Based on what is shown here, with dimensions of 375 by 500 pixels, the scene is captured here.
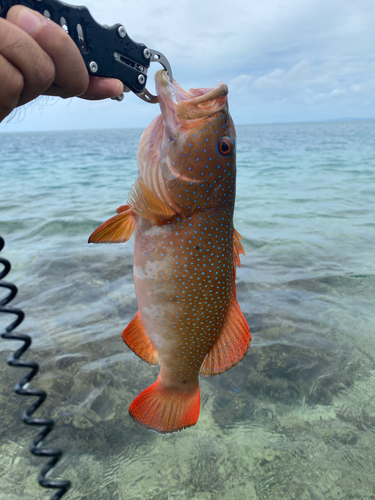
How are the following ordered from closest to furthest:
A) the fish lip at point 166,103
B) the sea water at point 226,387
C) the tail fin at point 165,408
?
the fish lip at point 166,103, the tail fin at point 165,408, the sea water at point 226,387

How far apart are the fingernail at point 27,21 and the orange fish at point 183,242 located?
2.10ft

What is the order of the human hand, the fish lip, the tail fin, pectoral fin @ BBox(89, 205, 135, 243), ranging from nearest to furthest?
the human hand → the fish lip → pectoral fin @ BBox(89, 205, 135, 243) → the tail fin

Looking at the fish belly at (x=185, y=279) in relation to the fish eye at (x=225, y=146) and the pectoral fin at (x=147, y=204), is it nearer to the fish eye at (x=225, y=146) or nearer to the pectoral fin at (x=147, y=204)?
the pectoral fin at (x=147, y=204)

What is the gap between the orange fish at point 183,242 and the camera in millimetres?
1859

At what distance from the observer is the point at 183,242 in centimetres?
195

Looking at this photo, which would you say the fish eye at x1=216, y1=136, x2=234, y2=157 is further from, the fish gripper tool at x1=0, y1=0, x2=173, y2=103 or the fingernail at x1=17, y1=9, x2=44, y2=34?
the fingernail at x1=17, y1=9, x2=44, y2=34

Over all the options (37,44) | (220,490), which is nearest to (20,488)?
(220,490)

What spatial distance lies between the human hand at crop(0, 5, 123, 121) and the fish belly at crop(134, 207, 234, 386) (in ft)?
A: 2.72

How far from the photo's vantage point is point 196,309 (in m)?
2.06

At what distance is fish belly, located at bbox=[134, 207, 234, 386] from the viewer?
1949mm

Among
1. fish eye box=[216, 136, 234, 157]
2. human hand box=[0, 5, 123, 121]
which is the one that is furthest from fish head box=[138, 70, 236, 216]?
human hand box=[0, 5, 123, 121]

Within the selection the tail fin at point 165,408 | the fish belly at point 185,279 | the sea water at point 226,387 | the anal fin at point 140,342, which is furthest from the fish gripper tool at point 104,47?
the sea water at point 226,387

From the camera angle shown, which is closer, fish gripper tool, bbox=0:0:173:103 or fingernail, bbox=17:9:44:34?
fingernail, bbox=17:9:44:34

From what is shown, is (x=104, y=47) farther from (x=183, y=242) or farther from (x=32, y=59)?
(x=183, y=242)
